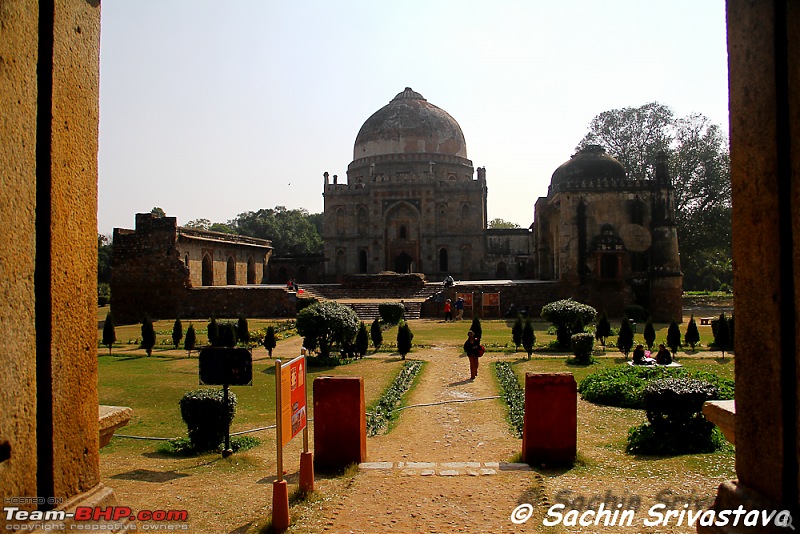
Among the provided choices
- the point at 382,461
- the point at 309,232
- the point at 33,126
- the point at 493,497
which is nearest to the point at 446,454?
the point at 382,461

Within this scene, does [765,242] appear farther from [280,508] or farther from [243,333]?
[243,333]

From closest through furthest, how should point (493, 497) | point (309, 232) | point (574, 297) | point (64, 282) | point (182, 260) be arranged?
point (64, 282) < point (493, 497) < point (574, 297) < point (182, 260) < point (309, 232)

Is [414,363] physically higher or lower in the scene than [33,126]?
lower

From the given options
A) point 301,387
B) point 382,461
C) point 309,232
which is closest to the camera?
point 301,387

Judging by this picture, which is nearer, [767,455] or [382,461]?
[767,455]

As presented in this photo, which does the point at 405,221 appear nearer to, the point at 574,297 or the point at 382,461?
the point at 574,297

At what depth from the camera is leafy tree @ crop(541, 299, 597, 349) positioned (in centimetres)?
1500

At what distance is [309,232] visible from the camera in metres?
60.8

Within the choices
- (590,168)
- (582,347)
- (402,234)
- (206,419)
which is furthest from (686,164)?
(206,419)

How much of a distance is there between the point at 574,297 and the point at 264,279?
20247 mm

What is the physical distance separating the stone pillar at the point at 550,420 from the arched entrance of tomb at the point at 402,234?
31.7 meters

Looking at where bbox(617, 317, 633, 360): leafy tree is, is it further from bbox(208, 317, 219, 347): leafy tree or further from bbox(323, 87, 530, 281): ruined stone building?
bbox(323, 87, 530, 281): ruined stone building

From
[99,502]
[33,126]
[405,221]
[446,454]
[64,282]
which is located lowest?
[446,454]

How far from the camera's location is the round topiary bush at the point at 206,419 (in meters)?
6.88
